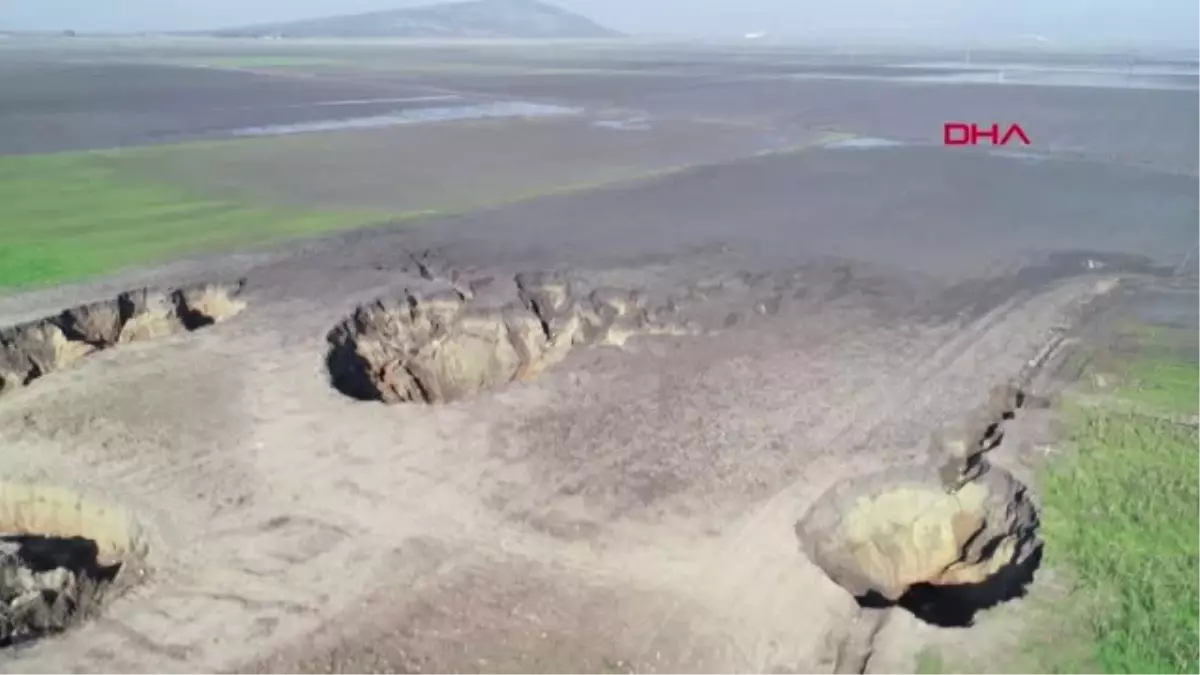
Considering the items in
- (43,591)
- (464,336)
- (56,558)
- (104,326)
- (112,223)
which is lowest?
(56,558)

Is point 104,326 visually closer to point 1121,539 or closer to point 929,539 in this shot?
point 929,539

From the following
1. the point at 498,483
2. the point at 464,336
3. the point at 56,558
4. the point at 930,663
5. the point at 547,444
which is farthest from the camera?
the point at 464,336

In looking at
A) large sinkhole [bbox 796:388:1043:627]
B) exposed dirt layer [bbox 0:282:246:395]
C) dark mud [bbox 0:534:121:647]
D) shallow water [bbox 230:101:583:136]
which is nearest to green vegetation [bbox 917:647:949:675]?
large sinkhole [bbox 796:388:1043:627]

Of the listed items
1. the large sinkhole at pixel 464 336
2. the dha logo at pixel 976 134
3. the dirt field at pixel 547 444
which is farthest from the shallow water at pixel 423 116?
the large sinkhole at pixel 464 336

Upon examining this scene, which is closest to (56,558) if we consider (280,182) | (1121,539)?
(1121,539)

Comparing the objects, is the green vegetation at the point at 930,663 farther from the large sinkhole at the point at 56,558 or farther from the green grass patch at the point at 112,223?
the green grass patch at the point at 112,223

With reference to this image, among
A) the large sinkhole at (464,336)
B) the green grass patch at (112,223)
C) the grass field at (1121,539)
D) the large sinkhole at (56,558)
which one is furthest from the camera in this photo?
the green grass patch at (112,223)

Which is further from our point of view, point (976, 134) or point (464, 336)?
point (976, 134)
